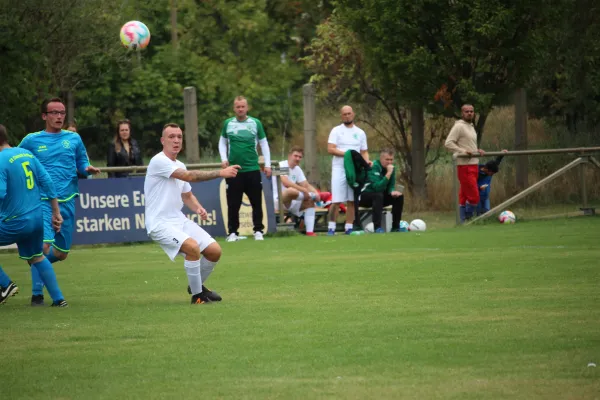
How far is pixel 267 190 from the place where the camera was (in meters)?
21.8

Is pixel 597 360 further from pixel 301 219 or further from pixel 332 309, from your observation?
pixel 301 219

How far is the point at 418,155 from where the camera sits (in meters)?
26.3

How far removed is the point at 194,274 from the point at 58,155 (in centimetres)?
297

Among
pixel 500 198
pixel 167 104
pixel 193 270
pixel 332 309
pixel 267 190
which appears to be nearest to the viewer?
pixel 332 309

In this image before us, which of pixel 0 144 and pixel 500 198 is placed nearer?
pixel 0 144

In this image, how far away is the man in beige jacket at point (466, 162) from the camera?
21.6 metres

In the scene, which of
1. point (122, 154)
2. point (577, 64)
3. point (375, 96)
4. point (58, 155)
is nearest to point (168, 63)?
point (375, 96)

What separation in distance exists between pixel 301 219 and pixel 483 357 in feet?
47.3

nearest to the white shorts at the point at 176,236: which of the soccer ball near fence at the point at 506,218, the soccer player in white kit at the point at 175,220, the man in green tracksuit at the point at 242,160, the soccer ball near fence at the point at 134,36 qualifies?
the soccer player in white kit at the point at 175,220

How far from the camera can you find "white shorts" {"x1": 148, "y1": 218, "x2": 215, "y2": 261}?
1144 cm

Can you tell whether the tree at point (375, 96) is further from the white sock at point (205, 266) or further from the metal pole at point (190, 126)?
the white sock at point (205, 266)

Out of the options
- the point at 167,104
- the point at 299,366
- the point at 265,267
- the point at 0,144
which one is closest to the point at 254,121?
the point at 265,267

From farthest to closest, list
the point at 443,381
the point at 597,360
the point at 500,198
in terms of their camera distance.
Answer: the point at 500,198 → the point at 597,360 → the point at 443,381

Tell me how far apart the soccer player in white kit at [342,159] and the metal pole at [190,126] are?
4.08 m
